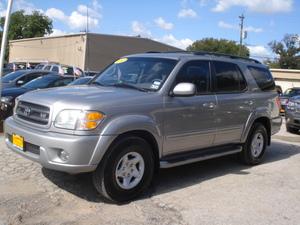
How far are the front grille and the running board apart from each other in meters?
1.69

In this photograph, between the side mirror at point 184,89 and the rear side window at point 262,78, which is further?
the rear side window at point 262,78

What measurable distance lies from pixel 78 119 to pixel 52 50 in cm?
5249

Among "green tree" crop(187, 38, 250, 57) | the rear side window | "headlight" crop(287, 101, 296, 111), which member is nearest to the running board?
the rear side window

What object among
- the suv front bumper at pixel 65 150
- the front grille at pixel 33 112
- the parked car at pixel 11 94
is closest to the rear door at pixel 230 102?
the suv front bumper at pixel 65 150

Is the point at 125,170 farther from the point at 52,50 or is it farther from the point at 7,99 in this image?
the point at 52,50

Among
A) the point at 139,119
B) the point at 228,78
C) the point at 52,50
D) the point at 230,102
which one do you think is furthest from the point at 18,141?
the point at 52,50

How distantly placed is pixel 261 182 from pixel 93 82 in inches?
121

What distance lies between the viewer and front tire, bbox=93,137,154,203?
5332mm

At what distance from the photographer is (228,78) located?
7461mm

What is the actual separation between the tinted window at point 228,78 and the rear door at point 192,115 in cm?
26

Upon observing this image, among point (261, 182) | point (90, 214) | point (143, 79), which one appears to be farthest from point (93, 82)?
point (261, 182)

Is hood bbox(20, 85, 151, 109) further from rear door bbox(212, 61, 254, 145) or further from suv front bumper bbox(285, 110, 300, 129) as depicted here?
suv front bumper bbox(285, 110, 300, 129)

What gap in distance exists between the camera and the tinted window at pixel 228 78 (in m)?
7.15

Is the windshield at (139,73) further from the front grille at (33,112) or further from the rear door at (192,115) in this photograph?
the front grille at (33,112)
